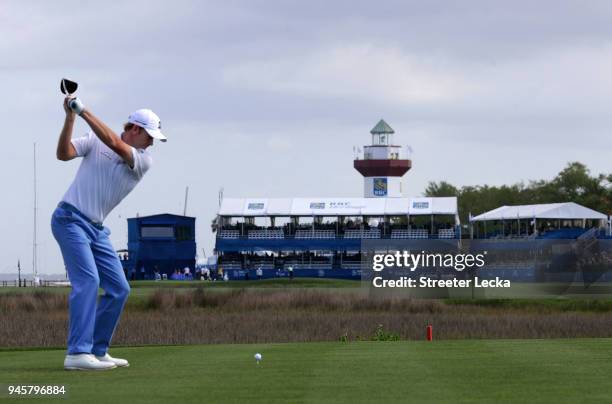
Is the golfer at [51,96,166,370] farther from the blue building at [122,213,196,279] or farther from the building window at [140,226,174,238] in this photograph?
the building window at [140,226,174,238]

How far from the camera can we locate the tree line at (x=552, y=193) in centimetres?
12838

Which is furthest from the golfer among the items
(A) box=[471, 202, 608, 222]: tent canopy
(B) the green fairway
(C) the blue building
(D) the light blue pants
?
(C) the blue building

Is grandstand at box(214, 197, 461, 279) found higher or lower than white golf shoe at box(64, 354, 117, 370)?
higher

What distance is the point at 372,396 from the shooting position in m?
10.3

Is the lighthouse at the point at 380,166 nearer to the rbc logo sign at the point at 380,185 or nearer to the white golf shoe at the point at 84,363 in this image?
the rbc logo sign at the point at 380,185

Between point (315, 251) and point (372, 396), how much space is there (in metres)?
95.6

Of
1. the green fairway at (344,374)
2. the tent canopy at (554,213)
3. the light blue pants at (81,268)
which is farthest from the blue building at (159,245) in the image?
the light blue pants at (81,268)

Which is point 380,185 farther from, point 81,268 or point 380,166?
point 81,268

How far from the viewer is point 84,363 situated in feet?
42.0

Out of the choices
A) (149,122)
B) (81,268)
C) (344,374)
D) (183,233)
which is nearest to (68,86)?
(149,122)

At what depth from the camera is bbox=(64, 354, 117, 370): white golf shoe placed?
12.8 meters

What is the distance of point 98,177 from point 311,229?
310 ft

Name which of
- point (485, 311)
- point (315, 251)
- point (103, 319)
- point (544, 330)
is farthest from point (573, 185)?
point (103, 319)

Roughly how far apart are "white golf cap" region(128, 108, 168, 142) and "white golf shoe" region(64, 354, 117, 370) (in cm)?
226
